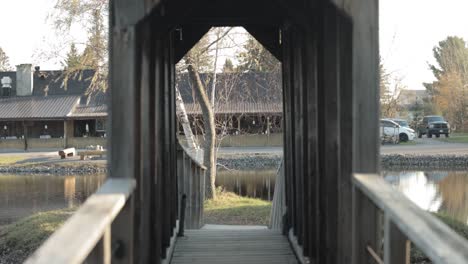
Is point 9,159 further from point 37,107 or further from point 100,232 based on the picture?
point 100,232

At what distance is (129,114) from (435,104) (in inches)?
2159

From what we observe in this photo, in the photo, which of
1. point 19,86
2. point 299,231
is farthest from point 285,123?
point 19,86

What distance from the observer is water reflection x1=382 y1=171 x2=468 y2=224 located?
50.7 feet

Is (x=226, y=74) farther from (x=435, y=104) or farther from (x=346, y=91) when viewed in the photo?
(x=435, y=104)

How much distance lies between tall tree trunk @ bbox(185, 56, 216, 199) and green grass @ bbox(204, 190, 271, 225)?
0.52 metres

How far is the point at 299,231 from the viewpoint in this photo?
5301 mm

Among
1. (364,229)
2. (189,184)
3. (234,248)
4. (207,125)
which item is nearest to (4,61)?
(207,125)

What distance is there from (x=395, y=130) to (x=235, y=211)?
23.4 m

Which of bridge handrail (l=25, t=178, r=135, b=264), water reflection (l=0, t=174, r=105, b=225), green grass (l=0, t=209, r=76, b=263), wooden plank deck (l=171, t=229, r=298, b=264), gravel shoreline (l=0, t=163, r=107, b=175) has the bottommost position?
water reflection (l=0, t=174, r=105, b=225)

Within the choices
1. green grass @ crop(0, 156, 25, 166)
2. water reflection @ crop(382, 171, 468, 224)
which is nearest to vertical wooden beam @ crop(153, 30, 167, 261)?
water reflection @ crop(382, 171, 468, 224)

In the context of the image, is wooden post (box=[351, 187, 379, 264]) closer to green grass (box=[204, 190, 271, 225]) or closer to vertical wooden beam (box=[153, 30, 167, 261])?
vertical wooden beam (box=[153, 30, 167, 261])

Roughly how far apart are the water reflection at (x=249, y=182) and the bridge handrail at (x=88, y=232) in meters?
16.2

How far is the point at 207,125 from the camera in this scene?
18344mm

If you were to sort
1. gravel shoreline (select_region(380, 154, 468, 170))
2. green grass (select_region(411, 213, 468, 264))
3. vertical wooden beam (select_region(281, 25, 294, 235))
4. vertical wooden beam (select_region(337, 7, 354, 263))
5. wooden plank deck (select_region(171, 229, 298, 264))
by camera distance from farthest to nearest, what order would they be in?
gravel shoreline (select_region(380, 154, 468, 170)), green grass (select_region(411, 213, 468, 264)), vertical wooden beam (select_region(281, 25, 294, 235)), wooden plank deck (select_region(171, 229, 298, 264)), vertical wooden beam (select_region(337, 7, 354, 263))
